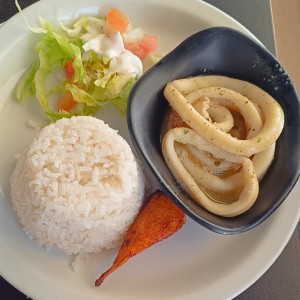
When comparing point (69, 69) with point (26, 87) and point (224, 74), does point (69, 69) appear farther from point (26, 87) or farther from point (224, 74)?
point (224, 74)

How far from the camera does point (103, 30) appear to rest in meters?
1.45

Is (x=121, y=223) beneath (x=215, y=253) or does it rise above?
above

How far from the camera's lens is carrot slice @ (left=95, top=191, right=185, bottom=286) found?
1.20 m

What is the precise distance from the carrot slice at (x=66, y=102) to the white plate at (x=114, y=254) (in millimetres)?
53

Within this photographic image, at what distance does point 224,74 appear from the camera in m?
1.39

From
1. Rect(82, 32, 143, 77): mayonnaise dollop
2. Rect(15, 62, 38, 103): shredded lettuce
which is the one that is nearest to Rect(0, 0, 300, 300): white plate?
Rect(15, 62, 38, 103): shredded lettuce

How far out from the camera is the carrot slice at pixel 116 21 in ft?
4.73

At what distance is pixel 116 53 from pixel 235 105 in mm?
328

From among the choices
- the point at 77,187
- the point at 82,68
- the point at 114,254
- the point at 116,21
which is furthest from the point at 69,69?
the point at 114,254

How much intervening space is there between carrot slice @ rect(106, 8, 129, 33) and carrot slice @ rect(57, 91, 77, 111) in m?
0.21

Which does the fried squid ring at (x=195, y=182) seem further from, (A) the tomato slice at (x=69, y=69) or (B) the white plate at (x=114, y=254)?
(A) the tomato slice at (x=69, y=69)

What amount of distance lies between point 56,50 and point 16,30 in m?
0.11

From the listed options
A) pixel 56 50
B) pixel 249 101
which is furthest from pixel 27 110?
pixel 249 101

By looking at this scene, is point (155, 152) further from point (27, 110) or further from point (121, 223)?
point (27, 110)
